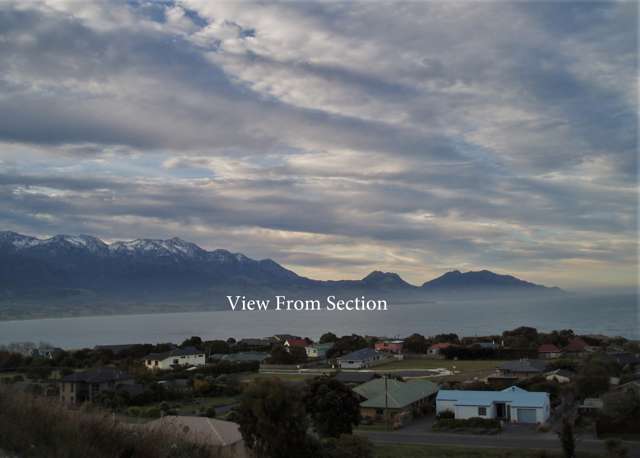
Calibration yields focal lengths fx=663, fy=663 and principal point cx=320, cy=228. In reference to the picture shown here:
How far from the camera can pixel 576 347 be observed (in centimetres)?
5925

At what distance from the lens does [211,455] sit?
7180 mm

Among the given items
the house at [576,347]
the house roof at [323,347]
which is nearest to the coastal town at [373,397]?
the house at [576,347]

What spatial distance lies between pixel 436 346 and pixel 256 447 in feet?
173

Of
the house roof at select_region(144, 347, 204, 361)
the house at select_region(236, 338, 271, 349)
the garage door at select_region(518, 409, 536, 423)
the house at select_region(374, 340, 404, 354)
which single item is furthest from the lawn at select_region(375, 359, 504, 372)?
the garage door at select_region(518, 409, 536, 423)

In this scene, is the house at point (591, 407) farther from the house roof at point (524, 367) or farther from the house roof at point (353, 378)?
the house roof at point (353, 378)

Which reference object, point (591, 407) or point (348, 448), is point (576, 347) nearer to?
point (591, 407)

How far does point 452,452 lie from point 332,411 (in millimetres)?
4395

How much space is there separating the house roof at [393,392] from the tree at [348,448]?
11511mm

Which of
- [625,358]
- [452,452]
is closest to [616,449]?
[452,452]

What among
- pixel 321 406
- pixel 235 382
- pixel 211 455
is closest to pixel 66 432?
pixel 211 455

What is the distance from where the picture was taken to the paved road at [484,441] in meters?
22.3

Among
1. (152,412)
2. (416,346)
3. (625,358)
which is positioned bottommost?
(152,412)

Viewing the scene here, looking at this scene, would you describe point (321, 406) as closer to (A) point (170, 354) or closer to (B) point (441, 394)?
(B) point (441, 394)

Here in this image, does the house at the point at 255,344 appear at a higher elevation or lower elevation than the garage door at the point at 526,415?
lower
